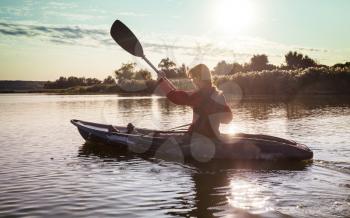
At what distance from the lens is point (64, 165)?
11.9 metres

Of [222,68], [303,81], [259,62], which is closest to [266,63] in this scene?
[259,62]

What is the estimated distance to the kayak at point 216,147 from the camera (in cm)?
1113

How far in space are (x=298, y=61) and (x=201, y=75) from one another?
102 meters

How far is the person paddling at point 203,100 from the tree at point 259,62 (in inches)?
4048

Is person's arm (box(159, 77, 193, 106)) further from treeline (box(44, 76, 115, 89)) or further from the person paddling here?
treeline (box(44, 76, 115, 89))

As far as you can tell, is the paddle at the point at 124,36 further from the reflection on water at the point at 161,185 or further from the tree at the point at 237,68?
the tree at the point at 237,68

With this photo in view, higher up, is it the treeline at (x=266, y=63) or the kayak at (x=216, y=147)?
the treeline at (x=266, y=63)

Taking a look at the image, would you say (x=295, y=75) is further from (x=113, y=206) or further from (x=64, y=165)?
(x=113, y=206)

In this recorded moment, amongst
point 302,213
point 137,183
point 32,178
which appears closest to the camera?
point 302,213

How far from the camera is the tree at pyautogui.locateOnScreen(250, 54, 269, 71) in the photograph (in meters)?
112

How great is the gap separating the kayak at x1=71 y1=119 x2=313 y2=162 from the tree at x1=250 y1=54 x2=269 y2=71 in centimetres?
Result: 10126

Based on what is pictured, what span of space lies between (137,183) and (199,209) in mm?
2315

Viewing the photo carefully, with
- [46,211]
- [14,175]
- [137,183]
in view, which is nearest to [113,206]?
[46,211]

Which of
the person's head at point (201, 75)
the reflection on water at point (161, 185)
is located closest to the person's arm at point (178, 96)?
the person's head at point (201, 75)
